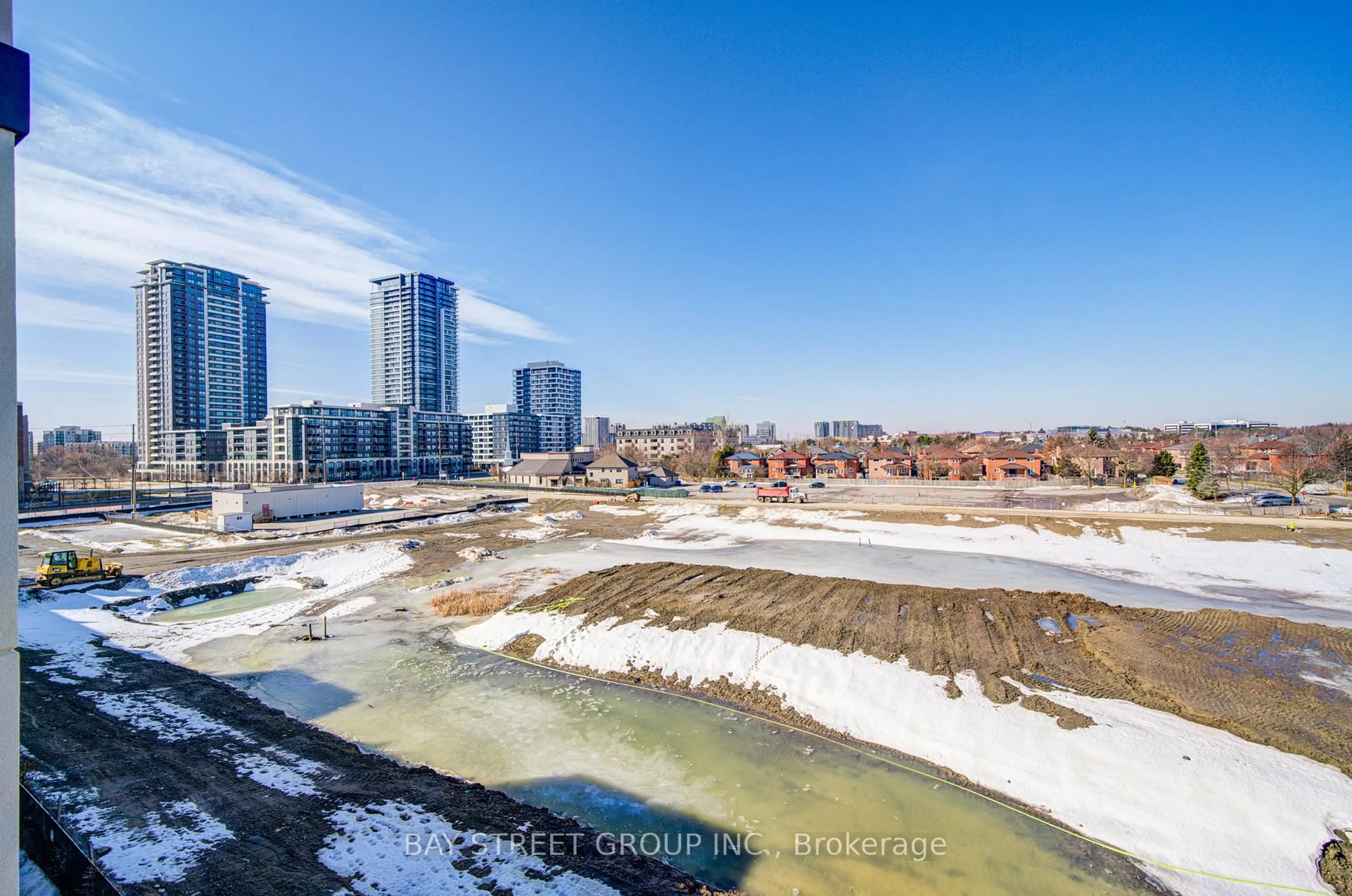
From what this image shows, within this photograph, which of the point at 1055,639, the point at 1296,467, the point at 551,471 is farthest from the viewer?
the point at 551,471

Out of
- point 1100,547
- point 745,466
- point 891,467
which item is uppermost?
point 745,466

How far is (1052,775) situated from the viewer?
9375 mm

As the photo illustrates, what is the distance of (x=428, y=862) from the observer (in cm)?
707

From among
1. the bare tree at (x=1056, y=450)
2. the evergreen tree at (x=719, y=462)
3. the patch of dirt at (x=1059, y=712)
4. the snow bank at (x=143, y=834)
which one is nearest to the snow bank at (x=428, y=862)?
the snow bank at (x=143, y=834)

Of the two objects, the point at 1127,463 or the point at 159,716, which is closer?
the point at 159,716

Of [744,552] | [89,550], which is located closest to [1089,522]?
[744,552]

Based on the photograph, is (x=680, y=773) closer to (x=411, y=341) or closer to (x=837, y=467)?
(x=837, y=467)

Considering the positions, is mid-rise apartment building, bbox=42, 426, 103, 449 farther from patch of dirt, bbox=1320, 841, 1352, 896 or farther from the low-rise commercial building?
patch of dirt, bbox=1320, 841, 1352, 896

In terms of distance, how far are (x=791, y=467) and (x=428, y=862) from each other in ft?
217

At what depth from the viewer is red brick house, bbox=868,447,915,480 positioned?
67.8 m

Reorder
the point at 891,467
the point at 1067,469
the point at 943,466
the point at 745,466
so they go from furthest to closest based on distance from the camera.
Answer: the point at 745,466, the point at 891,467, the point at 943,466, the point at 1067,469

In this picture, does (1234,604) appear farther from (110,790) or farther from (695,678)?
(110,790)

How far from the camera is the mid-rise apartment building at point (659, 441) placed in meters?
127

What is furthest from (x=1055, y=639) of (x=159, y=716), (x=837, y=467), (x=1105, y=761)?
(x=837, y=467)
